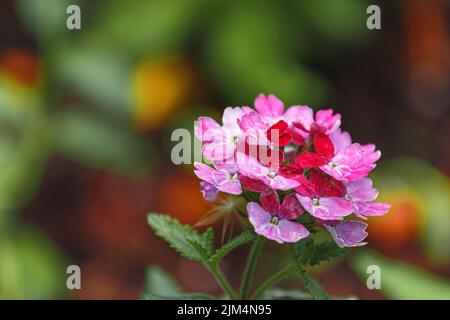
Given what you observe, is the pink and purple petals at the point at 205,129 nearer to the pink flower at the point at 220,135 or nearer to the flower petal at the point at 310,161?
the pink flower at the point at 220,135

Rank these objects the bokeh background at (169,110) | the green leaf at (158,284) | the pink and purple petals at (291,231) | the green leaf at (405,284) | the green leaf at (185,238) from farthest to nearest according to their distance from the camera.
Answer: the bokeh background at (169,110)
the green leaf at (405,284)
the green leaf at (158,284)
the green leaf at (185,238)
the pink and purple petals at (291,231)

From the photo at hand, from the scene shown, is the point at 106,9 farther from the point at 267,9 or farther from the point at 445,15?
the point at 445,15

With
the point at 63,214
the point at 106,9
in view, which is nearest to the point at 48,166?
the point at 63,214

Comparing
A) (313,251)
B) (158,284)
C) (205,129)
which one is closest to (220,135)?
(205,129)

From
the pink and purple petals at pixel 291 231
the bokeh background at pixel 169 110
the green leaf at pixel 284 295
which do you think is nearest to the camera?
the pink and purple petals at pixel 291 231

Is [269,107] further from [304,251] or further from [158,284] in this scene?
[158,284]

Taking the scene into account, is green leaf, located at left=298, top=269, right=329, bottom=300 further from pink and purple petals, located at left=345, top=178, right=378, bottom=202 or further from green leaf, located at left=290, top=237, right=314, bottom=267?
pink and purple petals, located at left=345, top=178, right=378, bottom=202

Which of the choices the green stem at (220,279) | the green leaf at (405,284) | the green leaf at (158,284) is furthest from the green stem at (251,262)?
the green leaf at (405,284)

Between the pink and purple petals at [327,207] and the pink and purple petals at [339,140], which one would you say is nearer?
the pink and purple petals at [327,207]
